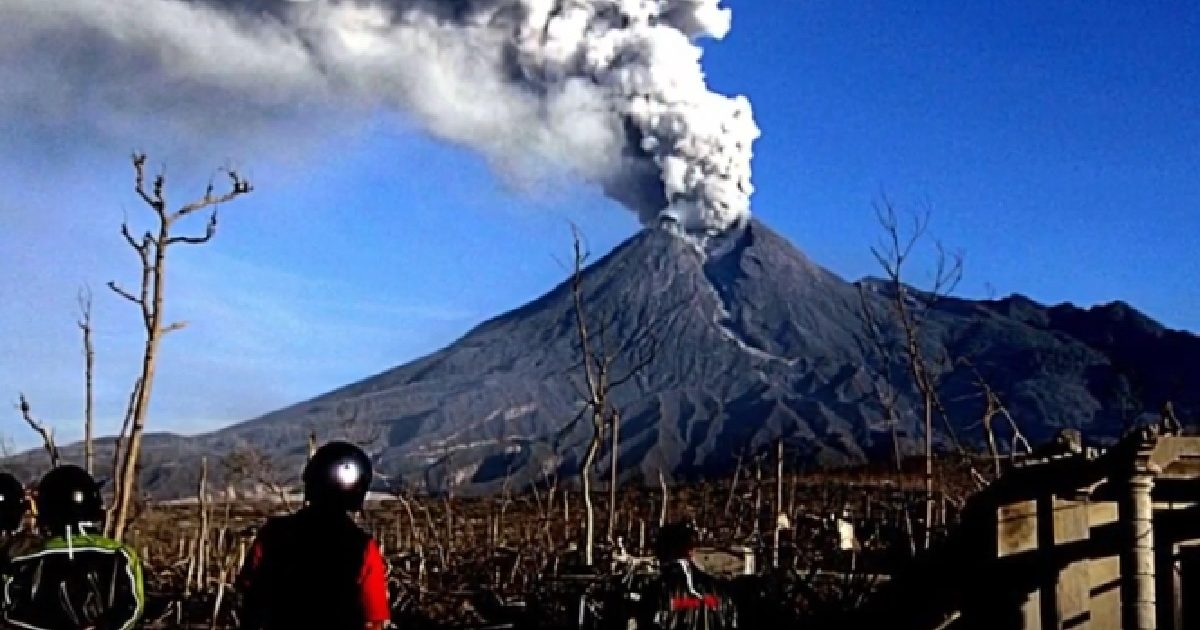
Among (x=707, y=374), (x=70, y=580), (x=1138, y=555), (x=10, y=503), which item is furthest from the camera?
(x=707, y=374)

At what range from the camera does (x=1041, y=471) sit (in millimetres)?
6980

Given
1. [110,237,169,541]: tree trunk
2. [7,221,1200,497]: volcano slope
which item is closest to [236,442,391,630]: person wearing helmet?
[110,237,169,541]: tree trunk

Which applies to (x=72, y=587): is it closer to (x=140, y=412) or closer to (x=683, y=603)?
(x=683, y=603)

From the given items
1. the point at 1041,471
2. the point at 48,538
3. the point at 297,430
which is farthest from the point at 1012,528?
the point at 297,430

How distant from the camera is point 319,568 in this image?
5719 millimetres

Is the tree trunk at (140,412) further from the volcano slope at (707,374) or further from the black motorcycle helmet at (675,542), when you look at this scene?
the volcano slope at (707,374)

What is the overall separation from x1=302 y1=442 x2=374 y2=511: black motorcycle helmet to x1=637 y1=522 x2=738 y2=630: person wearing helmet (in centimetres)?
151

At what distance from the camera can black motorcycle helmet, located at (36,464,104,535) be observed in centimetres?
637

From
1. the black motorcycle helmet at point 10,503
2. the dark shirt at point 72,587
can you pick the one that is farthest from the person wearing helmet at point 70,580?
the black motorcycle helmet at point 10,503

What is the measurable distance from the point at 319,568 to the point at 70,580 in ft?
4.44

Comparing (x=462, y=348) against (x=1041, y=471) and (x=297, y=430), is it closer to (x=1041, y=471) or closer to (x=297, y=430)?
(x=297, y=430)

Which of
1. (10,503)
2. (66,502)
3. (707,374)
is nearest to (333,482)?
(66,502)

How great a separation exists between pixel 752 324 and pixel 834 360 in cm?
960

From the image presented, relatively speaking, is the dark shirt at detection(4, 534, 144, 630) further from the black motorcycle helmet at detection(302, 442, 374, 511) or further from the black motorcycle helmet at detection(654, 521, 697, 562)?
the black motorcycle helmet at detection(654, 521, 697, 562)
